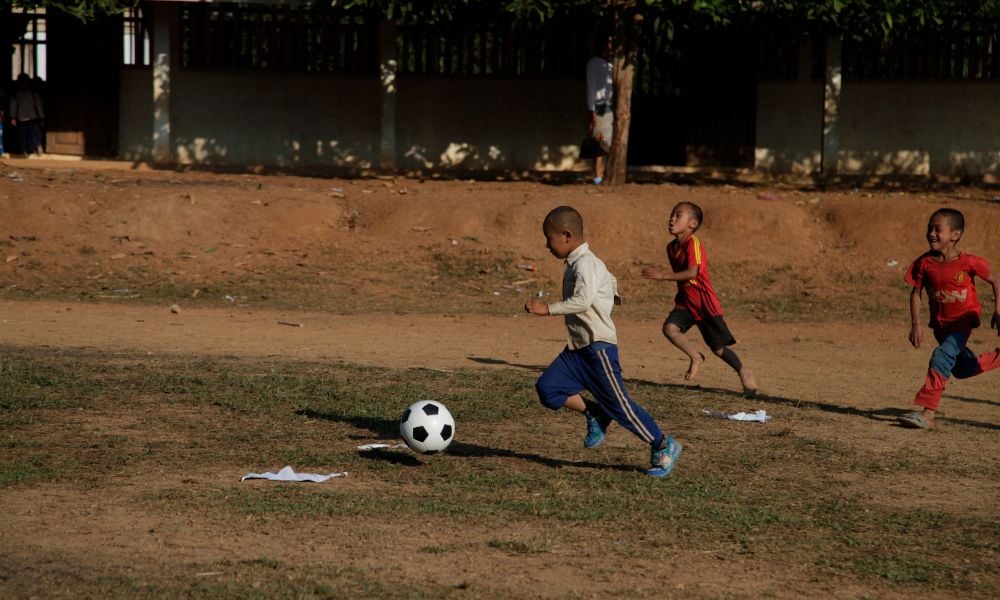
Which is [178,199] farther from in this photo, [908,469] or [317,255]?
[908,469]

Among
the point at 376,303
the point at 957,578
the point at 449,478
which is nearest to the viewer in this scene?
the point at 957,578

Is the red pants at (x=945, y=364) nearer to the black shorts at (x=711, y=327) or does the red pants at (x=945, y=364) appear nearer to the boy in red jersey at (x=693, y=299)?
the boy in red jersey at (x=693, y=299)

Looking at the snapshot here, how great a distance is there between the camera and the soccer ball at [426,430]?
707 cm

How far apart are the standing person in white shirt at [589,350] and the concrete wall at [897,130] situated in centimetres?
1540

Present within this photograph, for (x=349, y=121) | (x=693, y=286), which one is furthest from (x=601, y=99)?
(x=693, y=286)

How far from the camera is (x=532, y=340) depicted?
1283cm

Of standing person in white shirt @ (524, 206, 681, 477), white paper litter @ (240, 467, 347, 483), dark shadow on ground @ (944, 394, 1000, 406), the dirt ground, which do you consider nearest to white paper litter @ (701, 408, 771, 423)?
the dirt ground

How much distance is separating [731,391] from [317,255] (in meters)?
7.74

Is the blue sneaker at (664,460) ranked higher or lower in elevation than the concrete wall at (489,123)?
lower

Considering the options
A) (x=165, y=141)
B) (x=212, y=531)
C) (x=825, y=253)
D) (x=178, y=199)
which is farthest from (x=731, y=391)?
(x=165, y=141)

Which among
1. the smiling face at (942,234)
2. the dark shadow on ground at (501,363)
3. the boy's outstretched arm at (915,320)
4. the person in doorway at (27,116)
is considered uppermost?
the person in doorway at (27,116)

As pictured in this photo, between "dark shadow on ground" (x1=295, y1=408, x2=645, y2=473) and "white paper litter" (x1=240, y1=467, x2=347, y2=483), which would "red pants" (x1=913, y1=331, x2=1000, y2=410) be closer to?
"dark shadow on ground" (x1=295, y1=408, x2=645, y2=473)

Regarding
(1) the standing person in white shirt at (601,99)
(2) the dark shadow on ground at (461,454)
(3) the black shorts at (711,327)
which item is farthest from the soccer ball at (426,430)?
(1) the standing person in white shirt at (601,99)

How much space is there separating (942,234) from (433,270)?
28.5ft
